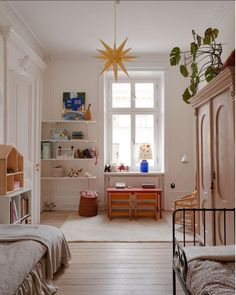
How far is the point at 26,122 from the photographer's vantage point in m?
4.53

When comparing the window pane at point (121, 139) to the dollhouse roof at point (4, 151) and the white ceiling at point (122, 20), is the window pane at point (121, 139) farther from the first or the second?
the dollhouse roof at point (4, 151)

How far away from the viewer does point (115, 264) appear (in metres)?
3.06

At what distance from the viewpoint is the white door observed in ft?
13.0

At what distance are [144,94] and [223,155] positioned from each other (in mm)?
3789

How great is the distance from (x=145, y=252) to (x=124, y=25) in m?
3.40

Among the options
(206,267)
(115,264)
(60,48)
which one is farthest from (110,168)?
(206,267)

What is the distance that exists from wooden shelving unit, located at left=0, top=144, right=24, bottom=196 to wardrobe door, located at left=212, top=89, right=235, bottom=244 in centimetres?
226

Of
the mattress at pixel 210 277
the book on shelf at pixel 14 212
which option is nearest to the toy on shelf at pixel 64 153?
the book on shelf at pixel 14 212

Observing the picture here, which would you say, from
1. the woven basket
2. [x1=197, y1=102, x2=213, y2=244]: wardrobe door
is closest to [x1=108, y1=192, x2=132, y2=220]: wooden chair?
the woven basket

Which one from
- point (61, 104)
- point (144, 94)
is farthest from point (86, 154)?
point (144, 94)

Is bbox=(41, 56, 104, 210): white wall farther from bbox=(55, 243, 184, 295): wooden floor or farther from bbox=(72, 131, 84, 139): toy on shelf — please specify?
bbox=(55, 243, 184, 295): wooden floor

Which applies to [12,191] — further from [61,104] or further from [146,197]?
[61,104]

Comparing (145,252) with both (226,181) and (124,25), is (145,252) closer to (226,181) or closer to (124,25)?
(226,181)

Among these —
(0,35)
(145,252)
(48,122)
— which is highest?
(0,35)
